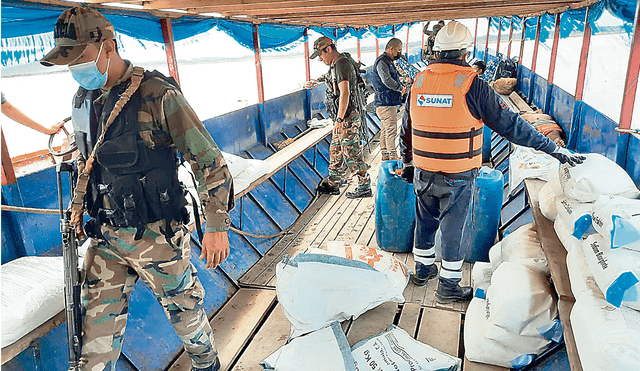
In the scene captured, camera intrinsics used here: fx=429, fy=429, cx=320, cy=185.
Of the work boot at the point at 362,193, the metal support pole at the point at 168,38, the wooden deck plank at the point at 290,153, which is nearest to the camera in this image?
the metal support pole at the point at 168,38

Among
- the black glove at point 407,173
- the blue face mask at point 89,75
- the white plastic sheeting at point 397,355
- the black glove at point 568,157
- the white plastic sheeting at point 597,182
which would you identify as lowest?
the white plastic sheeting at point 397,355

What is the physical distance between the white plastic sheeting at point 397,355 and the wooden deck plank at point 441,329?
234 millimetres

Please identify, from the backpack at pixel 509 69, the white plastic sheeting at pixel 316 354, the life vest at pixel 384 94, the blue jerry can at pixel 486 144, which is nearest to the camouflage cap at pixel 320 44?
Result: the life vest at pixel 384 94

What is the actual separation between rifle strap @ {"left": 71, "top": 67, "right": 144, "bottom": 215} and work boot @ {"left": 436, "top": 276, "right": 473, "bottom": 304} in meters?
2.23

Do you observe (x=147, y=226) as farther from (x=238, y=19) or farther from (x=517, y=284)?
(x=238, y=19)

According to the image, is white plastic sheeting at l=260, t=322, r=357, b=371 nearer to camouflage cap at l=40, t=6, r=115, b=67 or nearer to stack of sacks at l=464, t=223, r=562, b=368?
stack of sacks at l=464, t=223, r=562, b=368

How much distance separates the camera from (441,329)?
263cm

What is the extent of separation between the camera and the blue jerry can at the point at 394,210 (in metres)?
3.48

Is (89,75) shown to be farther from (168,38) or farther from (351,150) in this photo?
(351,150)

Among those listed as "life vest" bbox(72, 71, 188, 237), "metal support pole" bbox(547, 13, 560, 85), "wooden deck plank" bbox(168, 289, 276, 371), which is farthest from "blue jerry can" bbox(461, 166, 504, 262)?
"metal support pole" bbox(547, 13, 560, 85)

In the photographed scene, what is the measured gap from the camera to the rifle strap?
180 centimetres

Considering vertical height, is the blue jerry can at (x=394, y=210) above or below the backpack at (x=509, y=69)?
below

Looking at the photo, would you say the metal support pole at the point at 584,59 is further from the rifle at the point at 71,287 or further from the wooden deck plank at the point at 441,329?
the rifle at the point at 71,287

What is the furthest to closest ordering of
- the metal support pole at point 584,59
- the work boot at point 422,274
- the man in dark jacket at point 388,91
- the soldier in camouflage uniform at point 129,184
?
the man in dark jacket at point 388,91 → the metal support pole at point 584,59 → the work boot at point 422,274 → the soldier in camouflage uniform at point 129,184
